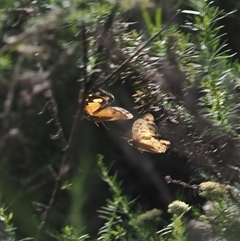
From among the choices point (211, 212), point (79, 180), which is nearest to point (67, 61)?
point (79, 180)

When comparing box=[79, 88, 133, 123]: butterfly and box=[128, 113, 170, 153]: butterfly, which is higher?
box=[79, 88, 133, 123]: butterfly

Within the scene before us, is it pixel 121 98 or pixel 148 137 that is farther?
pixel 121 98

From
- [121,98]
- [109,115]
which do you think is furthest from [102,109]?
[121,98]

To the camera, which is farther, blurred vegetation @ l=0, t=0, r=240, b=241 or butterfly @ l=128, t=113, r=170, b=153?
butterfly @ l=128, t=113, r=170, b=153

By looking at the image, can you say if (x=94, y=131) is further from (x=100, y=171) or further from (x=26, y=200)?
(x=26, y=200)

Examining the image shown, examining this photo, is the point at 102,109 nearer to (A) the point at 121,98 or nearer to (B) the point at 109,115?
(B) the point at 109,115

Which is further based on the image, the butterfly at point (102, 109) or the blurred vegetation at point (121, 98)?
the butterfly at point (102, 109)
